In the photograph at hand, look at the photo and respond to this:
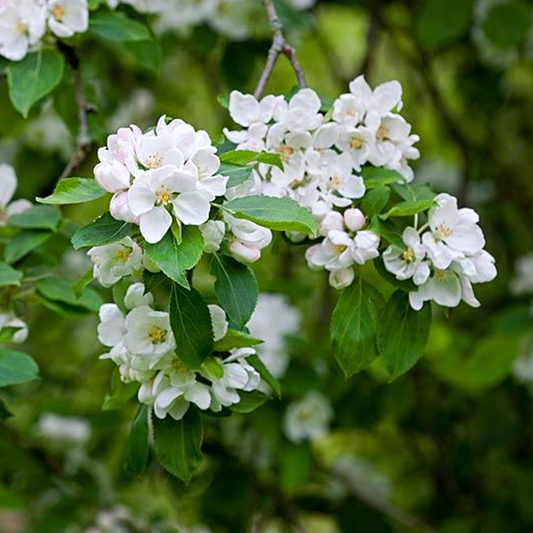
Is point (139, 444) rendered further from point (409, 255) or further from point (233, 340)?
point (409, 255)

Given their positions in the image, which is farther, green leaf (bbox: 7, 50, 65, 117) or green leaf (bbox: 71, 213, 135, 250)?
green leaf (bbox: 7, 50, 65, 117)

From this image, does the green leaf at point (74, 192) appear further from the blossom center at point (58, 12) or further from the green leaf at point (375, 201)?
the blossom center at point (58, 12)

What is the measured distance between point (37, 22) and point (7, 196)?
0.28 m

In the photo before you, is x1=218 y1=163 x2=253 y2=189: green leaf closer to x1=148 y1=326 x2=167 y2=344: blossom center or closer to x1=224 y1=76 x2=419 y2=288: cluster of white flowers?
x1=224 y1=76 x2=419 y2=288: cluster of white flowers

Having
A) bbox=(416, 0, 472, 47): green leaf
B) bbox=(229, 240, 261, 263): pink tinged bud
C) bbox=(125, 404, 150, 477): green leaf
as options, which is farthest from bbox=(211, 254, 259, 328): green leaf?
bbox=(416, 0, 472, 47): green leaf

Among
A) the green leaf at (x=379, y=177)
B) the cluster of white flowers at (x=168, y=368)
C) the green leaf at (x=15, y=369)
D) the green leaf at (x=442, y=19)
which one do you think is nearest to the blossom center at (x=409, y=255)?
the green leaf at (x=379, y=177)

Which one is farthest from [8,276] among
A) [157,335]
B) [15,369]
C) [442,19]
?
[442,19]

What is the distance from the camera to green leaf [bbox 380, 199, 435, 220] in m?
1.23

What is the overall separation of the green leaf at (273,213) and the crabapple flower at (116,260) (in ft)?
0.38

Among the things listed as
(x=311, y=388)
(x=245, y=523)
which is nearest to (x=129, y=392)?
(x=311, y=388)

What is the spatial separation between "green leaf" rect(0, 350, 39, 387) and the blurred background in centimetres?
22

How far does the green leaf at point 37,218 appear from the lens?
1.59 meters

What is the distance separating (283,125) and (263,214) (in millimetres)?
221

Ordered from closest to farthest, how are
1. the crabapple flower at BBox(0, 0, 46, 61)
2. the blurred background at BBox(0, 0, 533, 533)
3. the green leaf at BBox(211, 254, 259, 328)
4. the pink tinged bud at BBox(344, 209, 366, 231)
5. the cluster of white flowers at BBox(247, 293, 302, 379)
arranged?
the green leaf at BBox(211, 254, 259, 328) < the pink tinged bud at BBox(344, 209, 366, 231) < the crabapple flower at BBox(0, 0, 46, 61) < the cluster of white flowers at BBox(247, 293, 302, 379) < the blurred background at BBox(0, 0, 533, 533)
